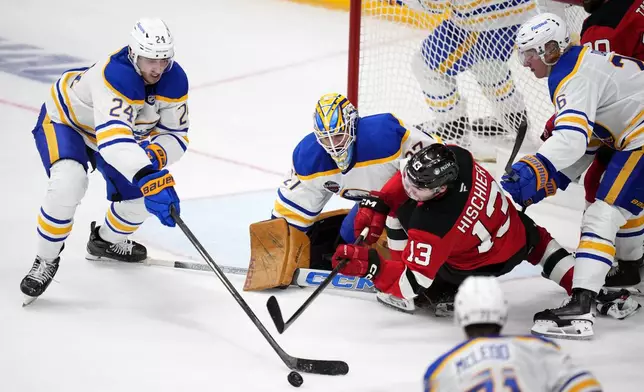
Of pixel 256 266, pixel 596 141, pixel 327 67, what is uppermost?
pixel 596 141

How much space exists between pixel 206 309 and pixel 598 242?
147 centimetres

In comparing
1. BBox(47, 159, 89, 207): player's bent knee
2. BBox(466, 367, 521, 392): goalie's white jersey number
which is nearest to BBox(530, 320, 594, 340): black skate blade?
BBox(466, 367, 521, 392): goalie's white jersey number

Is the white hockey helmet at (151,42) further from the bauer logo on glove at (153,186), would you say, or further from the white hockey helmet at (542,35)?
the white hockey helmet at (542,35)

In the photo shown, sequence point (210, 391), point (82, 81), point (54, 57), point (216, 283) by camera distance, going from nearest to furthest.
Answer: point (210, 391) < point (82, 81) < point (216, 283) < point (54, 57)

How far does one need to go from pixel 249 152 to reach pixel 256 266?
5.72 ft

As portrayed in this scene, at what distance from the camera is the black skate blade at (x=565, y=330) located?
3.52 m

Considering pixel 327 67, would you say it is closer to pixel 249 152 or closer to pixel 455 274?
pixel 249 152

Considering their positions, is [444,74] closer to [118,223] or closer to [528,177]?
[528,177]

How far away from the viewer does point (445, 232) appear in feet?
10.8

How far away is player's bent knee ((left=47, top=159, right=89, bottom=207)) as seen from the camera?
362 cm

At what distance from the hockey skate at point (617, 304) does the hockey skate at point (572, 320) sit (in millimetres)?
162

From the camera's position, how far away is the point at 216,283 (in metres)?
4.02

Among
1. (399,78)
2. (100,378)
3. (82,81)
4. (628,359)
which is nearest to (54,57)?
(399,78)

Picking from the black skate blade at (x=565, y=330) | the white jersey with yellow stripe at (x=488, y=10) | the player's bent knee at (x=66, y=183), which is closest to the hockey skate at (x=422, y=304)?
the black skate blade at (x=565, y=330)
